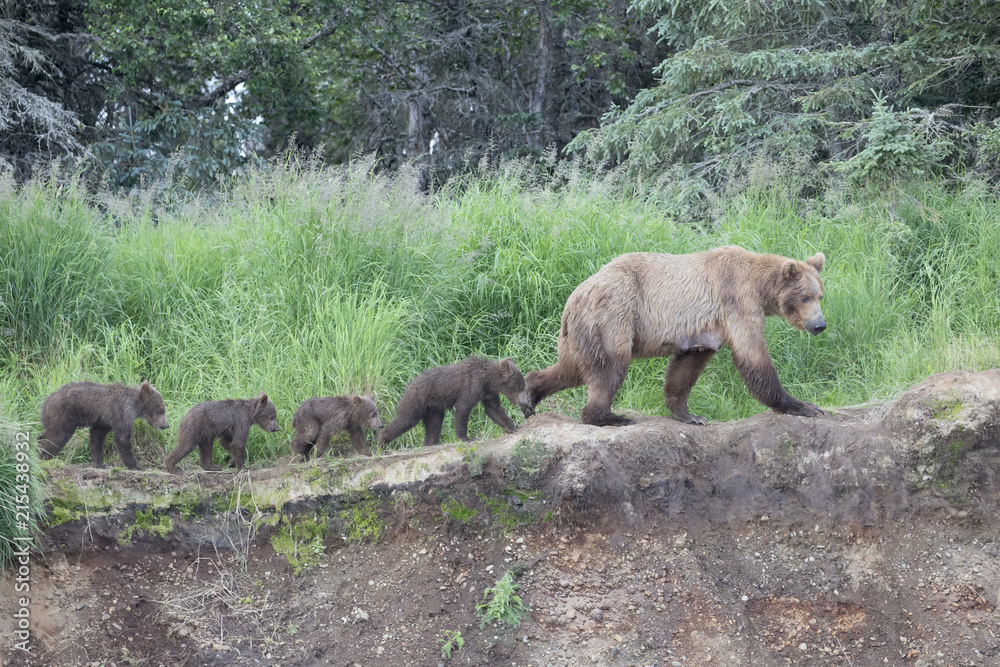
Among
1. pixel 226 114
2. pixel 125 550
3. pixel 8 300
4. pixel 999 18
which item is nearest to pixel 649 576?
pixel 125 550

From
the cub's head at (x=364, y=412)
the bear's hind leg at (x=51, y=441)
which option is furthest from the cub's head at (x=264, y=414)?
the bear's hind leg at (x=51, y=441)

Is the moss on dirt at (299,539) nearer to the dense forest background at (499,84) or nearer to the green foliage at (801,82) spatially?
the dense forest background at (499,84)

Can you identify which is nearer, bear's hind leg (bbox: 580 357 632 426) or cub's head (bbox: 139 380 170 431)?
cub's head (bbox: 139 380 170 431)

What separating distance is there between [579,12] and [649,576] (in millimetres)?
12302

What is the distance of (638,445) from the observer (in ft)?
17.6

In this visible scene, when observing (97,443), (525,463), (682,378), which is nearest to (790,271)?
(682,378)

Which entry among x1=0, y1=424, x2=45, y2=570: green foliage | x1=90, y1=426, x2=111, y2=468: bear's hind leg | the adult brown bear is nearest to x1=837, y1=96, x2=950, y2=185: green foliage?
the adult brown bear

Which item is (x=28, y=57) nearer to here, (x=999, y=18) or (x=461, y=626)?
(x=461, y=626)

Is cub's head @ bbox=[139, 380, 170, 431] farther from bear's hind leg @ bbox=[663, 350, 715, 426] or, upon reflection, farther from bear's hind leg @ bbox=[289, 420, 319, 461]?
bear's hind leg @ bbox=[663, 350, 715, 426]

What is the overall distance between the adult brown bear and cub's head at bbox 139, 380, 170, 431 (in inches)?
95.9

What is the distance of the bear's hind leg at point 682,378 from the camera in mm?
6207

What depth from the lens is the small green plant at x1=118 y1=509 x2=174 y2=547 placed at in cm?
519

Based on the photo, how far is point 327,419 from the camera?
563 centimetres

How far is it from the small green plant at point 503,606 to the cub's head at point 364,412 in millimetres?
1326
